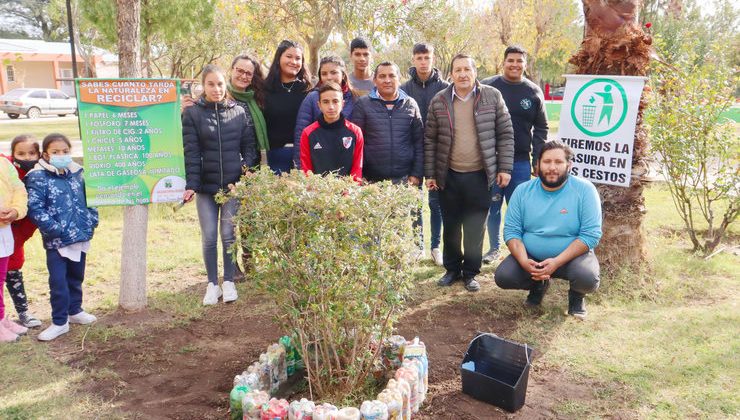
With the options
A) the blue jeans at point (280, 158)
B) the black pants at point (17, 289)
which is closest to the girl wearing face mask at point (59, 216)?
the black pants at point (17, 289)

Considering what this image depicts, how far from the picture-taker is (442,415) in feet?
→ 10.1

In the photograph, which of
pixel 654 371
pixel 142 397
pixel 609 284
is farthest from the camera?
pixel 609 284

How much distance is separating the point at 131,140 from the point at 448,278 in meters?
2.91

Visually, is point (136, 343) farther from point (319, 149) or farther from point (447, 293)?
point (447, 293)

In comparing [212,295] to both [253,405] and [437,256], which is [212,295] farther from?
[437,256]

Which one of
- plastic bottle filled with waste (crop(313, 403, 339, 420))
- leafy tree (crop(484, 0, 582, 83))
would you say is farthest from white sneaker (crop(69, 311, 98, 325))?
leafy tree (crop(484, 0, 582, 83))

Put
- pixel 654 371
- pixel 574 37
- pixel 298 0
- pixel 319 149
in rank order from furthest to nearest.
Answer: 1. pixel 574 37
2. pixel 298 0
3. pixel 319 149
4. pixel 654 371

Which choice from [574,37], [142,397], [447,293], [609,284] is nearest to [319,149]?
[447,293]

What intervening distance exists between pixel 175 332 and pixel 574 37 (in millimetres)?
33953

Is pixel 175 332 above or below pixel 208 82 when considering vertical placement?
below

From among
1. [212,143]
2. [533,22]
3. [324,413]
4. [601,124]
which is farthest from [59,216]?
[533,22]

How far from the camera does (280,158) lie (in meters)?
4.99

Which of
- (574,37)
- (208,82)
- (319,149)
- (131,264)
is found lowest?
(131,264)

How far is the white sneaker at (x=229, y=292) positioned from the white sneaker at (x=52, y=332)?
1.21m
